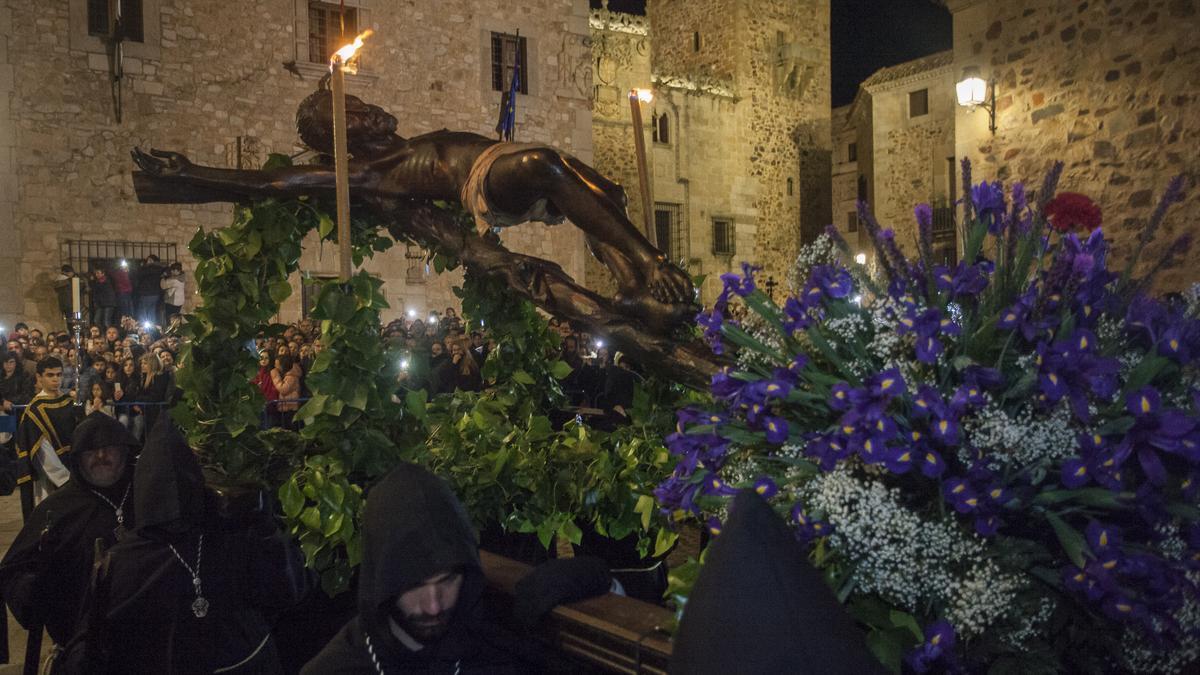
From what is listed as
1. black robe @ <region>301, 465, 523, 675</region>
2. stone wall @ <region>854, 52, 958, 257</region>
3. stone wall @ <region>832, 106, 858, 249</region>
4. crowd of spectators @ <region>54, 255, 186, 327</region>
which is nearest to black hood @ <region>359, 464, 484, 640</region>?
black robe @ <region>301, 465, 523, 675</region>

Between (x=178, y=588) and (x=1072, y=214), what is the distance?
3100 mm

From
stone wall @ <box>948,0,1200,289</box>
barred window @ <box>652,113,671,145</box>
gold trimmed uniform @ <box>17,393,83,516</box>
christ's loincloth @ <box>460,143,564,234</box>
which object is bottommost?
gold trimmed uniform @ <box>17,393,83,516</box>

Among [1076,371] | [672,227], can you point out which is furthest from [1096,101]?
[672,227]

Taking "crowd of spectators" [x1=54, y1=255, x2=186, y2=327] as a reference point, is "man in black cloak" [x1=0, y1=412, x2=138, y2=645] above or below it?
below

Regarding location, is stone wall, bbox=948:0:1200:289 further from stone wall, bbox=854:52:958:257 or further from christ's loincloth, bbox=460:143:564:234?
stone wall, bbox=854:52:958:257

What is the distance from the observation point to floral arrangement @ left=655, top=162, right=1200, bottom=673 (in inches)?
73.4

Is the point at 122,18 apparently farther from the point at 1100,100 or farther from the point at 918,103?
the point at 918,103

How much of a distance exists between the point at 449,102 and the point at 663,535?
1639 centimetres

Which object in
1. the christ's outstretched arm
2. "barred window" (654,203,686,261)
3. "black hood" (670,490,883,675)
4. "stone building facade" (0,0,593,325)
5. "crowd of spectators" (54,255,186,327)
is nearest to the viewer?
"black hood" (670,490,883,675)

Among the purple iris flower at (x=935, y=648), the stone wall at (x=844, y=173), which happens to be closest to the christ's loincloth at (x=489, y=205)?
the purple iris flower at (x=935, y=648)

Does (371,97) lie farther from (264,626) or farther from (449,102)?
(264,626)

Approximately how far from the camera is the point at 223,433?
5246 mm

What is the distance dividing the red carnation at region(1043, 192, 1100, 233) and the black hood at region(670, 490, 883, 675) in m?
1.27

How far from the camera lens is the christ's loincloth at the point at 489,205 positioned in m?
4.23
